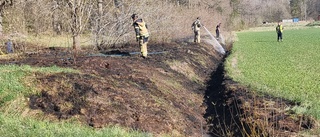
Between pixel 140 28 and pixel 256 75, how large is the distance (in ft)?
15.9

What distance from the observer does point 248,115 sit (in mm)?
8977

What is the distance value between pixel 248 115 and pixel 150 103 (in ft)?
7.85

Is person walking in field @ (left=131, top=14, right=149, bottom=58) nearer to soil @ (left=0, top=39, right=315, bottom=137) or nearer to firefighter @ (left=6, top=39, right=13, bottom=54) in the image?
soil @ (left=0, top=39, right=315, bottom=137)

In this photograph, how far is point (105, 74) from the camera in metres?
10.9

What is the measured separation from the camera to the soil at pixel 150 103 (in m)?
8.02

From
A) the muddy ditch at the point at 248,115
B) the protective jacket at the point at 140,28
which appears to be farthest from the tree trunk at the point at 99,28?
the muddy ditch at the point at 248,115

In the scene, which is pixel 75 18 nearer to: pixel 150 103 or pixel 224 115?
pixel 150 103

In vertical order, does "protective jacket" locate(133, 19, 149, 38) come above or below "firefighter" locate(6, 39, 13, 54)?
above

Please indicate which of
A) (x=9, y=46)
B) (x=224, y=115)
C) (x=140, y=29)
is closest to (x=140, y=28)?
(x=140, y=29)

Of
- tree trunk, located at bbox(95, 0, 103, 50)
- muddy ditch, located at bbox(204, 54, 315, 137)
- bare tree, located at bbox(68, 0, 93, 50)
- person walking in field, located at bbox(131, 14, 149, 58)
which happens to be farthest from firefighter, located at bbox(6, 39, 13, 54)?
muddy ditch, located at bbox(204, 54, 315, 137)

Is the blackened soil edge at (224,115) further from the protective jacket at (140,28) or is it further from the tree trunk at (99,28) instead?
the tree trunk at (99,28)

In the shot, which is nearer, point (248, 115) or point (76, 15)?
point (248, 115)

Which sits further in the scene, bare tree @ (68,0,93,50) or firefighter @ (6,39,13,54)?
firefighter @ (6,39,13,54)

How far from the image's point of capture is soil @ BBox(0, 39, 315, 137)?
26.3 feet
